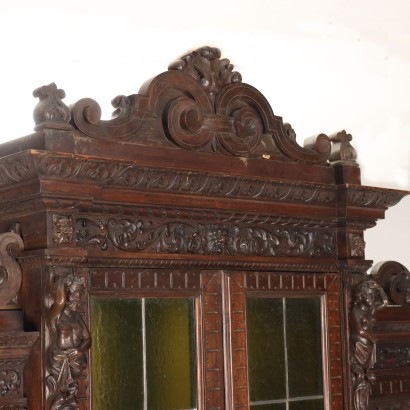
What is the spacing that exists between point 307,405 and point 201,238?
27.9 inches

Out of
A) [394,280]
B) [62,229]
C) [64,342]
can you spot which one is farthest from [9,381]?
[394,280]

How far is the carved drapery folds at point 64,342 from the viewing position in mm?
2877

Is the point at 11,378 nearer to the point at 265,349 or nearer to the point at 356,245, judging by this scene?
the point at 265,349

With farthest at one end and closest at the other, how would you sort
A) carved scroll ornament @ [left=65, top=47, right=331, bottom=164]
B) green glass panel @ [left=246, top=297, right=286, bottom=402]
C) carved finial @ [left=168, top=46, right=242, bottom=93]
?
green glass panel @ [left=246, top=297, right=286, bottom=402]
carved finial @ [left=168, top=46, right=242, bottom=93]
carved scroll ornament @ [left=65, top=47, right=331, bottom=164]

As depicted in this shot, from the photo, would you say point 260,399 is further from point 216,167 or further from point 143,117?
point 143,117

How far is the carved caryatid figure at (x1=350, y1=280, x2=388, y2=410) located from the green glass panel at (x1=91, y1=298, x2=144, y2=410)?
0.90 meters

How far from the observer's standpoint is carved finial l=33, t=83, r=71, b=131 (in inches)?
114

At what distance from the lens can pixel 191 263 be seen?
3.26m

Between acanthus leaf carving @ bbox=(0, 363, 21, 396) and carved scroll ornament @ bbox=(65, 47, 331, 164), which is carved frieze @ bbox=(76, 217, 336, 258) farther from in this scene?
acanthus leaf carving @ bbox=(0, 363, 21, 396)

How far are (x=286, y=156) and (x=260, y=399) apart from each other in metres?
0.80

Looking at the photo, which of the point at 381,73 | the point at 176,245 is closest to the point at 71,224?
the point at 176,245

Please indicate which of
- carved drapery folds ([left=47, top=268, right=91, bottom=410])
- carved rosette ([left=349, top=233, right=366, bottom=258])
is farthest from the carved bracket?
carved drapery folds ([left=47, top=268, right=91, bottom=410])

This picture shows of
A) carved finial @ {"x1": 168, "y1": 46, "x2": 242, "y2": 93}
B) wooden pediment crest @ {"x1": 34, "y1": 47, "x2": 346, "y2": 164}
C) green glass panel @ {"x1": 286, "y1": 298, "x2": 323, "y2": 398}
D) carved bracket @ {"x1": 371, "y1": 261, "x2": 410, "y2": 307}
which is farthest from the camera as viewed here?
carved bracket @ {"x1": 371, "y1": 261, "x2": 410, "y2": 307}

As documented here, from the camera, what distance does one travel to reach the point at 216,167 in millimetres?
3312
